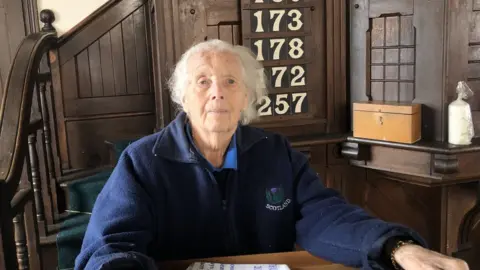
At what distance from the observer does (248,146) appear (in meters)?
1.49

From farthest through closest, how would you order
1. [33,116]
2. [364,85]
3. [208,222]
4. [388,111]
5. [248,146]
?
[364,85] < [388,111] < [33,116] < [248,146] < [208,222]

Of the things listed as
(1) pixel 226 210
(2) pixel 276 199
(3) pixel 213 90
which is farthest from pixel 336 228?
(3) pixel 213 90

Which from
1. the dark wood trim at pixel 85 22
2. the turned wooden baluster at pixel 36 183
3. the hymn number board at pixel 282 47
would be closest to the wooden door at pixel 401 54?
the hymn number board at pixel 282 47

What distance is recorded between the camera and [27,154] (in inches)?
75.6

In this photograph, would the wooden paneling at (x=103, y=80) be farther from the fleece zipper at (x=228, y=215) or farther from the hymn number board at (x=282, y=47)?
the fleece zipper at (x=228, y=215)

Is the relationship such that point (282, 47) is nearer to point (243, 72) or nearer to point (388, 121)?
point (388, 121)

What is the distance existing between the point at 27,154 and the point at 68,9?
1.25 m

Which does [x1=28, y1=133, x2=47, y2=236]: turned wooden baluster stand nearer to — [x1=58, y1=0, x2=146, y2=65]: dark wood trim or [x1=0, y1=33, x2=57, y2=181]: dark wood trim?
[x1=0, y1=33, x2=57, y2=181]: dark wood trim

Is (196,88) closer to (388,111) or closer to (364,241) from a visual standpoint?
(364,241)

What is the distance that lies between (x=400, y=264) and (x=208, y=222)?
0.51m

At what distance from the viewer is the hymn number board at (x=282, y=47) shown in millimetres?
2445

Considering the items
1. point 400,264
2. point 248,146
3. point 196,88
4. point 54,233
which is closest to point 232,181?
point 248,146

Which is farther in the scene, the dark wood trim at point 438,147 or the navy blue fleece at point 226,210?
the dark wood trim at point 438,147

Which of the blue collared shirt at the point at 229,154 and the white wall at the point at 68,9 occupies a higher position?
the white wall at the point at 68,9
